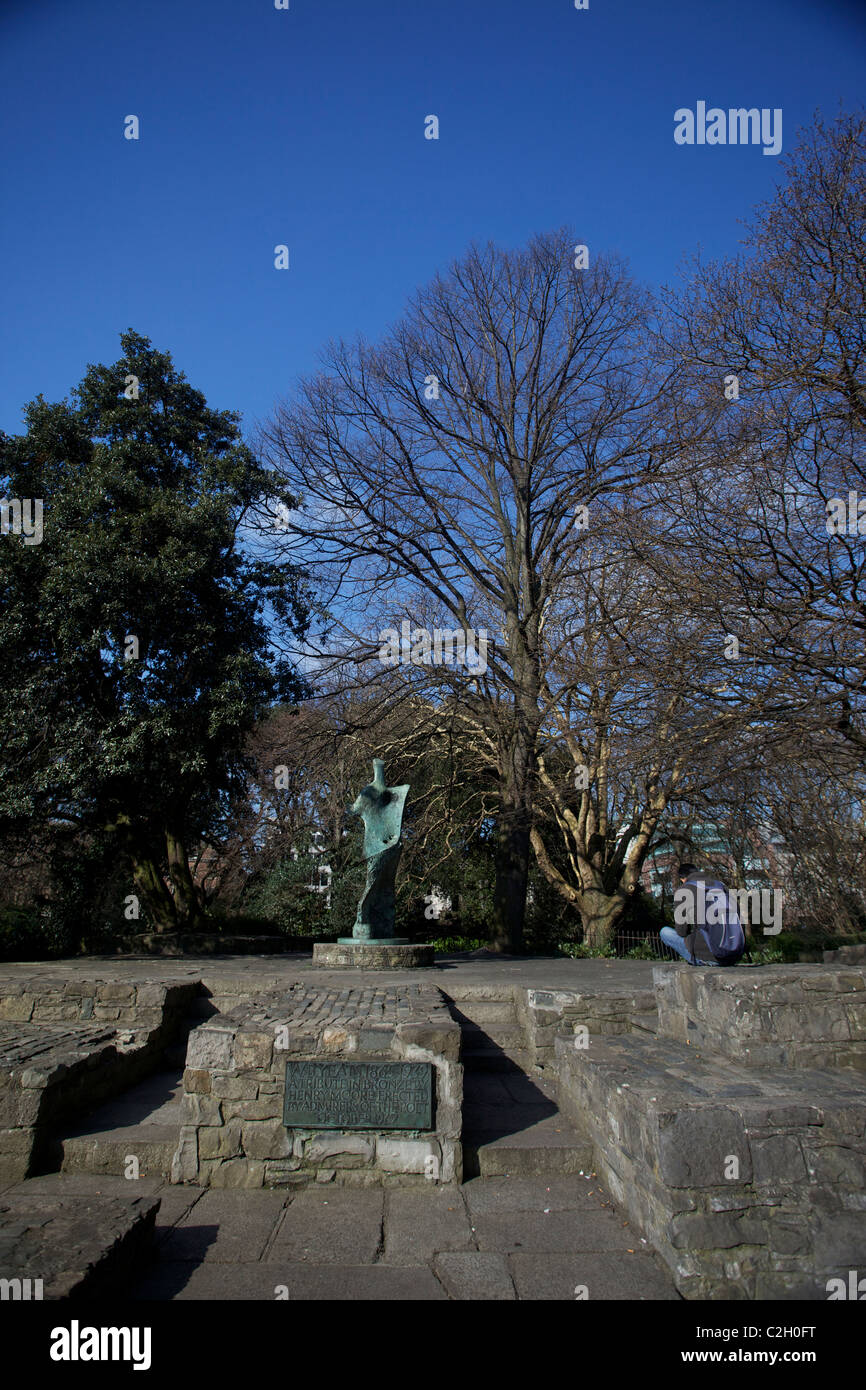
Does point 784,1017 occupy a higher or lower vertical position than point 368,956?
higher

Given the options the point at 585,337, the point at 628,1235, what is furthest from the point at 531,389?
the point at 628,1235

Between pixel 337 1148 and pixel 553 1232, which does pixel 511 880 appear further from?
pixel 553 1232

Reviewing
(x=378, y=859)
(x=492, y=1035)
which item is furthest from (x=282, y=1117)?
(x=378, y=859)

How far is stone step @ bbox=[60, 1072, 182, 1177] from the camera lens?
466cm

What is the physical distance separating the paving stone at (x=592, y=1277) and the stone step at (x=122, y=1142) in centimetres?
225

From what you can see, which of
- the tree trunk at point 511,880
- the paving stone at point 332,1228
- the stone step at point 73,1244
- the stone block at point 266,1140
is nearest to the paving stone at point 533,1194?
the paving stone at point 332,1228

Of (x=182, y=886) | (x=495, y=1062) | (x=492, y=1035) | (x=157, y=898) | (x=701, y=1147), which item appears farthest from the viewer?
(x=182, y=886)

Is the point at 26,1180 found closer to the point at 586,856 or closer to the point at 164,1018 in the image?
the point at 164,1018

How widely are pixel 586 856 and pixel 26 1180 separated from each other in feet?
40.2

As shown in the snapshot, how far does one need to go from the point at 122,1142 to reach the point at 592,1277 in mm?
2802

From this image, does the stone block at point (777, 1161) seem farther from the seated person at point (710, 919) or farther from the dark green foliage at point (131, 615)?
the dark green foliage at point (131, 615)

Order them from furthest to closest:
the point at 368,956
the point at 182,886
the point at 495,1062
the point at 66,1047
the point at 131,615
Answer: the point at 182,886, the point at 131,615, the point at 368,956, the point at 495,1062, the point at 66,1047

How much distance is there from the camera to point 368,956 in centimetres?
933

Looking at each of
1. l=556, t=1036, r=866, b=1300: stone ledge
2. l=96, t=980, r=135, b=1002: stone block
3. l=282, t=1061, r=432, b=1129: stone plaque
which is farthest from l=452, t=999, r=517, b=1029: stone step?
l=556, t=1036, r=866, b=1300: stone ledge
